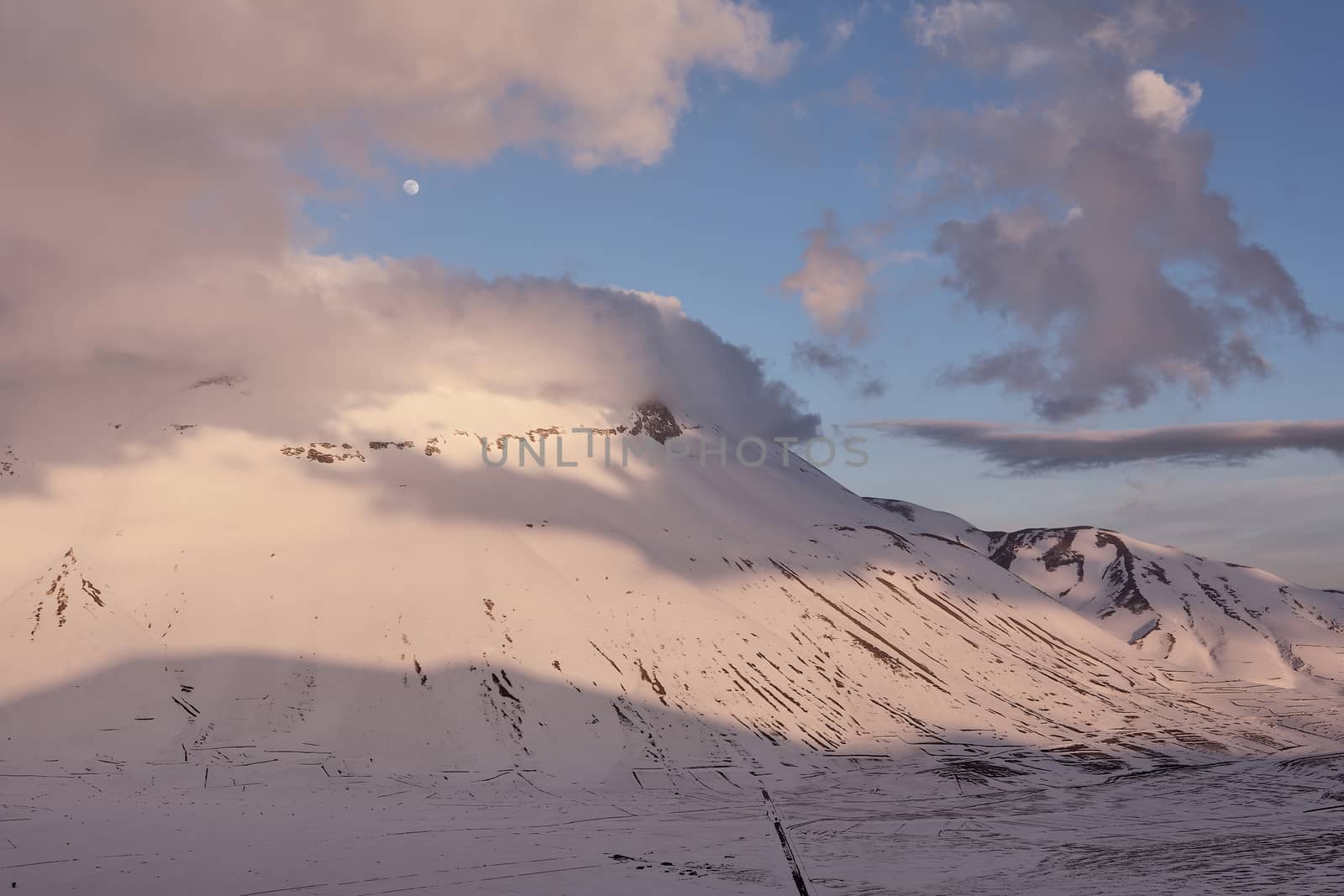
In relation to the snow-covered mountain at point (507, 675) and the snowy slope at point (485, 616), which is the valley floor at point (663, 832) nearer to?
the snow-covered mountain at point (507, 675)

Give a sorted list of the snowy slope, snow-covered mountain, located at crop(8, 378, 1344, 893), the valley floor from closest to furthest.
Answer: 1. the valley floor
2. snow-covered mountain, located at crop(8, 378, 1344, 893)
3. the snowy slope

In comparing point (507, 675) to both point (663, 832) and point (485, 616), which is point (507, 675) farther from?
point (663, 832)

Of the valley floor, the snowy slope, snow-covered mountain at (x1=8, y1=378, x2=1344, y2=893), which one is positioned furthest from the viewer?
the snowy slope

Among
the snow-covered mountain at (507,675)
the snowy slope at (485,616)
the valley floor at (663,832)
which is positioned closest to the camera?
the valley floor at (663,832)

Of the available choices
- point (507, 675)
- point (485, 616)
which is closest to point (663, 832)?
point (507, 675)

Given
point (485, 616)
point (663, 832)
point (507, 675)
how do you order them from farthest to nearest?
point (485, 616), point (507, 675), point (663, 832)

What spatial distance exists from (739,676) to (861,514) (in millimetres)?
80236

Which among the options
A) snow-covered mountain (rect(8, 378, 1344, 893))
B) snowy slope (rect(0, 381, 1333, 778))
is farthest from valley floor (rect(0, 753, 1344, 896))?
snowy slope (rect(0, 381, 1333, 778))

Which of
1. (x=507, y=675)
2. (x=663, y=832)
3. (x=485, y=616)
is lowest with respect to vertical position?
(x=663, y=832)

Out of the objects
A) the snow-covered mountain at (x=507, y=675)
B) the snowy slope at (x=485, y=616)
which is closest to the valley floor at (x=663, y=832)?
the snow-covered mountain at (x=507, y=675)

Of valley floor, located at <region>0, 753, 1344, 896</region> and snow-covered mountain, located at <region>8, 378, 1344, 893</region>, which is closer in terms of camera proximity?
valley floor, located at <region>0, 753, 1344, 896</region>

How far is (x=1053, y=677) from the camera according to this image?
13888 centimetres

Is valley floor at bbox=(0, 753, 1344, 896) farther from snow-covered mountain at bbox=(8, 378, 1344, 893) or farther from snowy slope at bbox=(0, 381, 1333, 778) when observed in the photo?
snowy slope at bbox=(0, 381, 1333, 778)

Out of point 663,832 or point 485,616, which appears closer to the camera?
point 663,832
